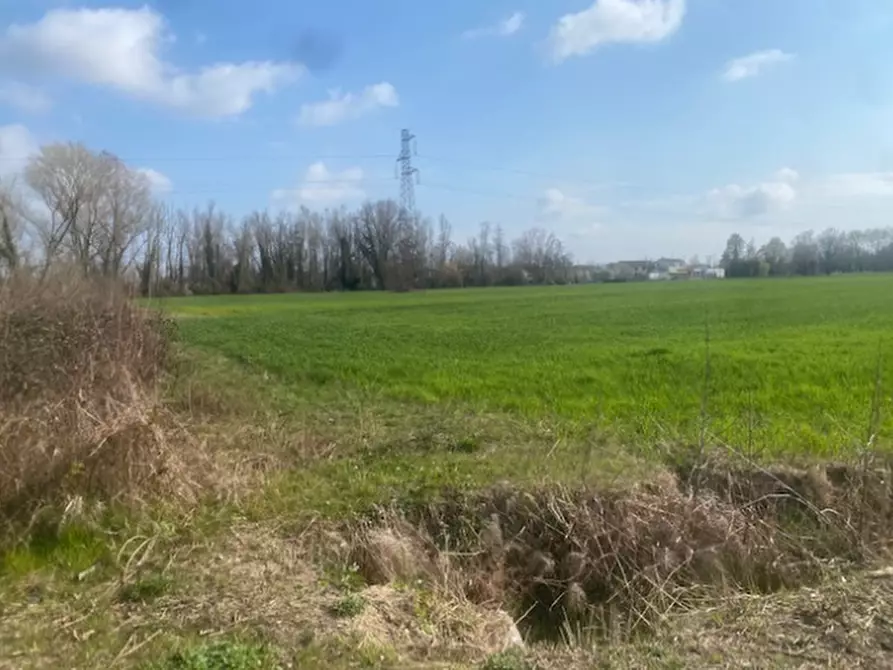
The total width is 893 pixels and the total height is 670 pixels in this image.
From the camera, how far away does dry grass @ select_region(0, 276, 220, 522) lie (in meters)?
6.82

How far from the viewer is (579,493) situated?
735 centimetres

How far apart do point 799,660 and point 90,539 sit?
589 centimetres

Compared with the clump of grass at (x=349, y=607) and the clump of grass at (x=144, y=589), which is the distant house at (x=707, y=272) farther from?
the clump of grass at (x=144, y=589)

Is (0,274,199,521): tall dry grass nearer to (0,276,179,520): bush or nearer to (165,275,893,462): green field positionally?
(0,276,179,520): bush

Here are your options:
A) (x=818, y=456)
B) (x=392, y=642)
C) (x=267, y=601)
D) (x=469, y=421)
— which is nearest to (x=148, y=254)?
(x=469, y=421)

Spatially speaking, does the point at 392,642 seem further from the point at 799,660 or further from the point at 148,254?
the point at 148,254

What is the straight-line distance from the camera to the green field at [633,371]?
406 inches

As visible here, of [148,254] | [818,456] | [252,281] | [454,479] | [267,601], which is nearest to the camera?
[267,601]

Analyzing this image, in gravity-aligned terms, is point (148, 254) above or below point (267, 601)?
above

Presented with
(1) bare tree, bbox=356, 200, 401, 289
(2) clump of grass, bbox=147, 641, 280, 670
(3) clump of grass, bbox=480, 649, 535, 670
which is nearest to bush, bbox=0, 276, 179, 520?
(2) clump of grass, bbox=147, 641, 280, 670

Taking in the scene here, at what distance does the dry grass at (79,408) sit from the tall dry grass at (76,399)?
1 centimetres

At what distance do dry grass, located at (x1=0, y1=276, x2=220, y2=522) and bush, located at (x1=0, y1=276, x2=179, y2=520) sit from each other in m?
0.01

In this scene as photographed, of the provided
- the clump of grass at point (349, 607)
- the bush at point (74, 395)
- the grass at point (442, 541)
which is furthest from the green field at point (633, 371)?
the clump of grass at point (349, 607)

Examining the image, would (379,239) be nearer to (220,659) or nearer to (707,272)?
(707,272)
